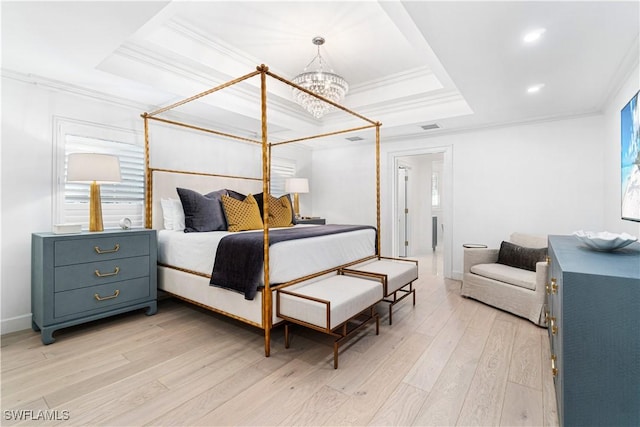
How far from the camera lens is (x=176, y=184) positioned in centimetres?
377

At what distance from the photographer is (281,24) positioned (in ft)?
8.77

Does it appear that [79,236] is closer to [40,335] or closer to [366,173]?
[40,335]

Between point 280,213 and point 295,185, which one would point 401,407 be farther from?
point 295,185

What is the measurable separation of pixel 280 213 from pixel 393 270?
163 cm

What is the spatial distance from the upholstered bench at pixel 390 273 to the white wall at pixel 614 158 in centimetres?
176

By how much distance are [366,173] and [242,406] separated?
14.3 ft

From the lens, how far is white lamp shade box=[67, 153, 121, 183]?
A: 2.65 metres

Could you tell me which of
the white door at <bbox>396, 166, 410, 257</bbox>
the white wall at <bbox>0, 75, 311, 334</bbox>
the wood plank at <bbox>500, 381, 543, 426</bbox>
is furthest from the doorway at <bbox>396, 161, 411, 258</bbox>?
the white wall at <bbox>0, 75, 311, 334</bbox>

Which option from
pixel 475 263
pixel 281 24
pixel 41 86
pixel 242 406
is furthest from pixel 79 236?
pixel 475 263

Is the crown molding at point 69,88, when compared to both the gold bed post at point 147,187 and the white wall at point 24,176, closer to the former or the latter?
the white wall at point 24,176

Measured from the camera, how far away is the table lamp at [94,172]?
266cm

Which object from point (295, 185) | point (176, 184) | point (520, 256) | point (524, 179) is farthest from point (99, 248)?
point (524, 179)

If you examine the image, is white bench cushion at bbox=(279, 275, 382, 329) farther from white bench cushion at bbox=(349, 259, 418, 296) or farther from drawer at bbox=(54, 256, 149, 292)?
drawer at bbox=(54, 256, 149, 292)

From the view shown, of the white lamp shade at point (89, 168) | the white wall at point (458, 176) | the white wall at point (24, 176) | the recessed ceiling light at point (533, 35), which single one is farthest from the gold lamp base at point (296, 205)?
the recessed ceiling light at point (533, 35)
